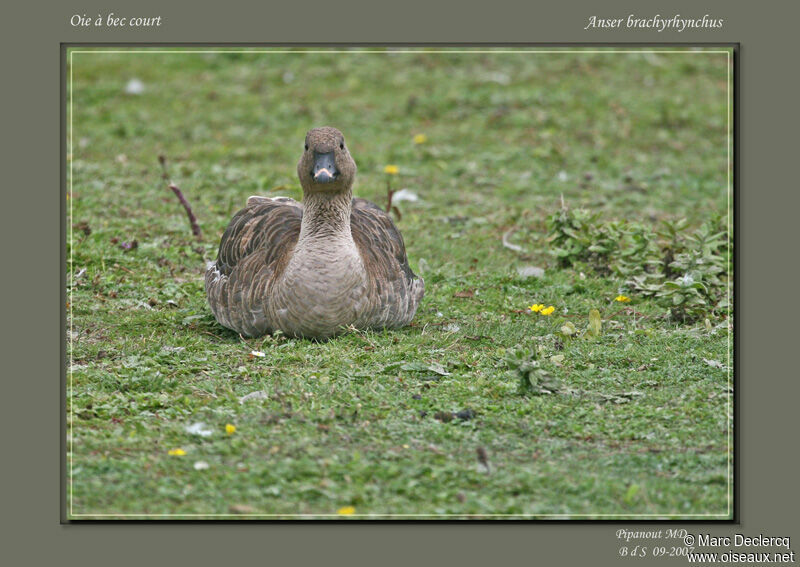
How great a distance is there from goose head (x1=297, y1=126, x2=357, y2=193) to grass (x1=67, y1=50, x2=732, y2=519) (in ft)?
3.94

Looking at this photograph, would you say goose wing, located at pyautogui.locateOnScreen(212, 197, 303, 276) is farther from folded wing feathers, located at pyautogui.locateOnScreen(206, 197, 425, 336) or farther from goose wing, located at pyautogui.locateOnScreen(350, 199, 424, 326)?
goose wing, located at pyautogui.locateOnScreen(350, 199, 424, 326)

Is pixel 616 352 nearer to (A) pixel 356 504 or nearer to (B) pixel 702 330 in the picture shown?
(B) pixel 702 330

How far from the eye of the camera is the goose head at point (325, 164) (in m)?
8.30

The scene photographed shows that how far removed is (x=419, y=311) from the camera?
9.59 m

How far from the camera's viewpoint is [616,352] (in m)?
8.31

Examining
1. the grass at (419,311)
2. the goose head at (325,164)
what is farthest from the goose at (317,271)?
the grass at (419,311)

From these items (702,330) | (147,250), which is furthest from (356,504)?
(147,250)

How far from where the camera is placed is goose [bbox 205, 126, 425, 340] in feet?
27.4

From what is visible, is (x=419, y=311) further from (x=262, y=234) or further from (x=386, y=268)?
(x=262, y=234)

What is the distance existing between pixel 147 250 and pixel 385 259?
3.09 meters

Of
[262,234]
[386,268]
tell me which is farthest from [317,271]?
[262,234]

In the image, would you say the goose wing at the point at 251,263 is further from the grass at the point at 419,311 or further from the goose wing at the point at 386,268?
the goose wing at the point at 386,268

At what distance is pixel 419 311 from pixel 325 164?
1857 mm

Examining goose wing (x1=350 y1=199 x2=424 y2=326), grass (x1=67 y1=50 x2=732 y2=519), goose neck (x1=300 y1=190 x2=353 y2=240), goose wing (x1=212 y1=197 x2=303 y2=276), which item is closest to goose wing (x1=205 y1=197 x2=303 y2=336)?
goose wing (x1=212 y1=197 x2=303 y2=276)
